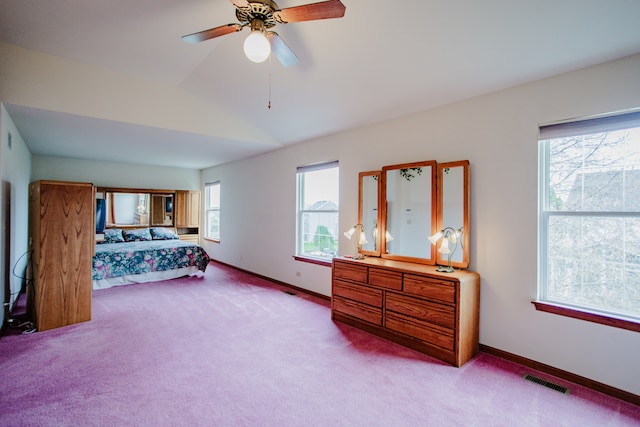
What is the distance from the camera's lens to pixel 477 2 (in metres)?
2.12

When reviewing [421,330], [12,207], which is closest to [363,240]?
[421,330]

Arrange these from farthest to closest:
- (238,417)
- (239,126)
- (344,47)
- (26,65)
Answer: (239,126)
(26,65)
(344,47)
(238,417)

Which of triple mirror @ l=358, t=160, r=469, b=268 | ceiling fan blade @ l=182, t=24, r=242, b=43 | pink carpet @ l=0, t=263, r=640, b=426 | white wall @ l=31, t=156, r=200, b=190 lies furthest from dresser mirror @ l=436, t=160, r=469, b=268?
white wall @ l=31, t=156, r=200, b=190

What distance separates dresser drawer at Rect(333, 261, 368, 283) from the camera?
3.45 m

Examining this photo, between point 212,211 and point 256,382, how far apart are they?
6.13 meters

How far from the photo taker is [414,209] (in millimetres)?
3447

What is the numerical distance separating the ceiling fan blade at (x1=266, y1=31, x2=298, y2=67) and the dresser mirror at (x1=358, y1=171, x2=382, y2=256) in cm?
181

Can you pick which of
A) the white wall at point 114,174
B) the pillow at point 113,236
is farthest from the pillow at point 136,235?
the white wall at point 114,174

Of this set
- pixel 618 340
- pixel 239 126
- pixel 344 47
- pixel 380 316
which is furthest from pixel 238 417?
pixel 239 126

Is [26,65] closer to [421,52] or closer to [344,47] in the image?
[344,47]

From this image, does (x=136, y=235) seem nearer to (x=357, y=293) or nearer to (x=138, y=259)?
(x=138, y=259)

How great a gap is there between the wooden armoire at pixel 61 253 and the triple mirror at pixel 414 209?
3241 millimetres

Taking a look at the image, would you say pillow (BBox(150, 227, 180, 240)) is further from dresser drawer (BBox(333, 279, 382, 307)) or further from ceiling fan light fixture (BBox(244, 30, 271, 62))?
ceiling fan light fixture (BBox(244, 30, 271, 62))

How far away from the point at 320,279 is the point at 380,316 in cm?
158
